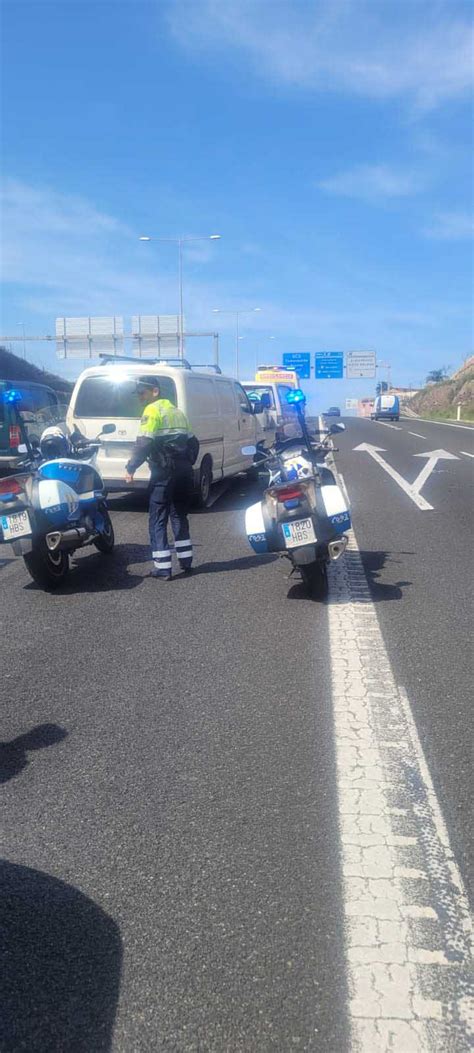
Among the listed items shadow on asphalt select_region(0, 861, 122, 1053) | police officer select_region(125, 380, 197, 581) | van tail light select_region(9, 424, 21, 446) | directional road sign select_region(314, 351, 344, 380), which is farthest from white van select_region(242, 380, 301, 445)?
directional road sign select_region(314, 351, 344, 380)

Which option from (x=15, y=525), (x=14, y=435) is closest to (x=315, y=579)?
(x=15, y=525)

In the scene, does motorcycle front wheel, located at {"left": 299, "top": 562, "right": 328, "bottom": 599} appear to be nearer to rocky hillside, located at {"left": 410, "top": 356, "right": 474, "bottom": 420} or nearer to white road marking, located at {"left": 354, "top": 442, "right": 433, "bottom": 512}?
white road marking, located at {"left": 354, "top": 442, "right": 433, "bottom": 512}

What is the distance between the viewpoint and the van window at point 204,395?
41.4 ft

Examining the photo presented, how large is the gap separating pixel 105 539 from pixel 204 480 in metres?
4.32

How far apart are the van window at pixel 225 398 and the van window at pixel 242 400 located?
0.44 meters

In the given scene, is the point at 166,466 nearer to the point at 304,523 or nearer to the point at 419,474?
the point at 304,523

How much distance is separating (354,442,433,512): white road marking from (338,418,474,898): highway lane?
144 millimetres

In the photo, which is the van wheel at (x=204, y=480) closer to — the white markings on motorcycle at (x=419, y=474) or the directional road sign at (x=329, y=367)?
the white markings on motorcycle at (x=419, y=474)

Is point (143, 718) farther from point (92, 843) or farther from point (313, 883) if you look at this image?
point (313, 883)

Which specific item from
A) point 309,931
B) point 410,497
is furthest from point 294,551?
point 410,497

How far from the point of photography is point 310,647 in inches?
225

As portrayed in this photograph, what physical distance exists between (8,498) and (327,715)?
391cm

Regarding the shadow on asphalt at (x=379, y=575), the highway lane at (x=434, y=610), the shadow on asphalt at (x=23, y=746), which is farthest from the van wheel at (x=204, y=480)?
the shadow on asphalt at (x=23, y=746)

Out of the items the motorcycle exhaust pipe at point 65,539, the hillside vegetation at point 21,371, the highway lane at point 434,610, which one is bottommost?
the highway lane at point 434,610
